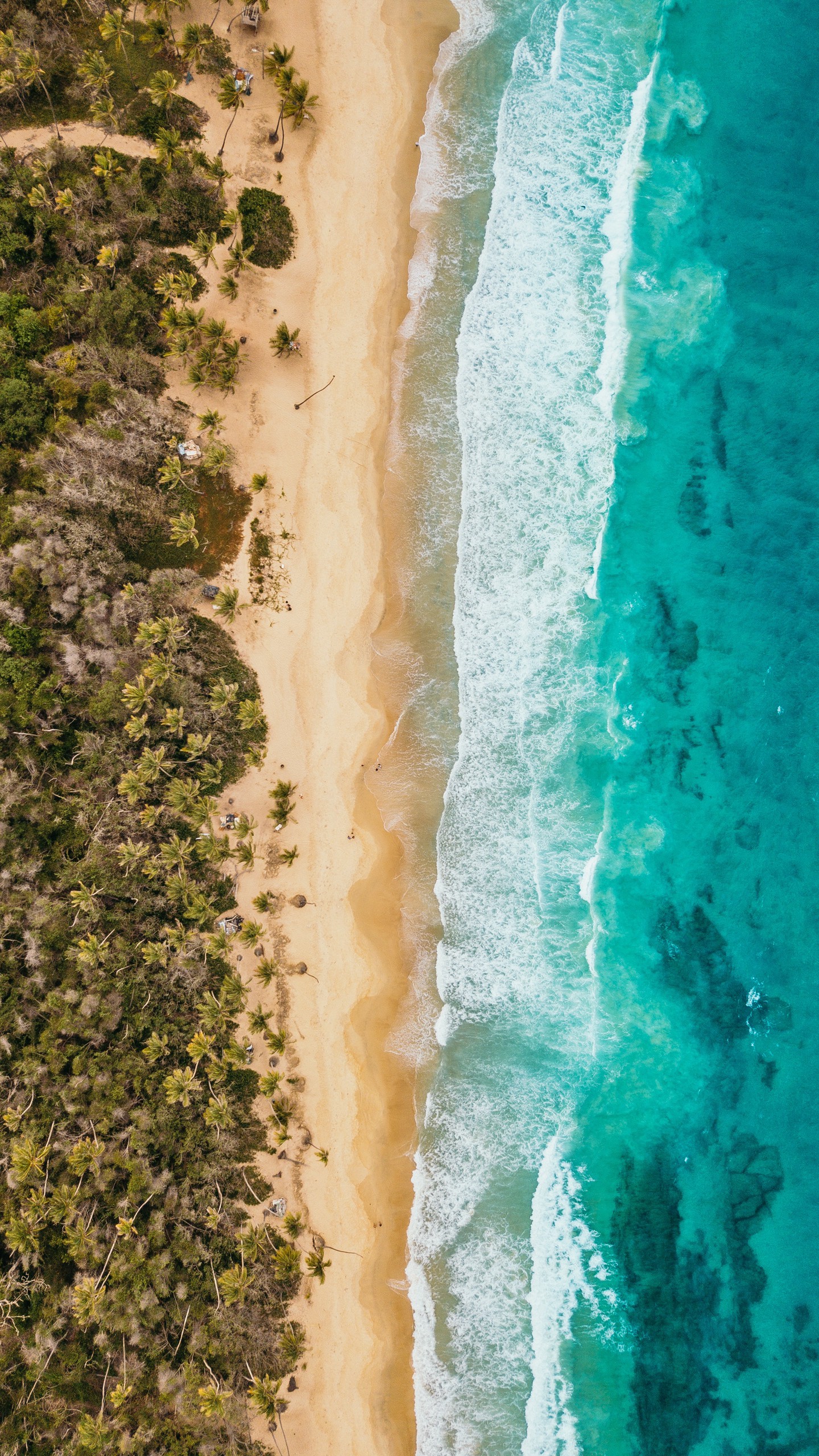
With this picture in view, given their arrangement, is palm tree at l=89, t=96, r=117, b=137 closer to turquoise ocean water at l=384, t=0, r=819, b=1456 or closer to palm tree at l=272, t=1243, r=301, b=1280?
turquoise ocean water at l=384, t=0, r=819, b=1456

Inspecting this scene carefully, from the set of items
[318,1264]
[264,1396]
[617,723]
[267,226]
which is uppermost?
[267,226]

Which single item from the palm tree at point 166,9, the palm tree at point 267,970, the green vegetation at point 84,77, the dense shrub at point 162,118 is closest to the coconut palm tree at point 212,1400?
the palm tree at point 267,970

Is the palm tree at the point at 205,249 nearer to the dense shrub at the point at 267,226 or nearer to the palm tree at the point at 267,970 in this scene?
the dense shrub at the point at 267,226

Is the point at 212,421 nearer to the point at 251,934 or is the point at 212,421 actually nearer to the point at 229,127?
the point at 229,127

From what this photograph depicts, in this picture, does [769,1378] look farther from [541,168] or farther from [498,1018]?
[541,168]

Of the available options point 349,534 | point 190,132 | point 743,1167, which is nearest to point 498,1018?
point 743,1167

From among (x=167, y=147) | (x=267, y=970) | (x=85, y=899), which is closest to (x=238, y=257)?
(x=167, y=147)

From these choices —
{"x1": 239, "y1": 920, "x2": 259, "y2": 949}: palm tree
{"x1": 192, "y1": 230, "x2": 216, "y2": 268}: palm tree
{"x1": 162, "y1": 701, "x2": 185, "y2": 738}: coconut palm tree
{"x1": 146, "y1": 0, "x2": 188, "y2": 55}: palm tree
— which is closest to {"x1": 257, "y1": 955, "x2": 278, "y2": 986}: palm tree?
{"x1": 239, "y1": 920, "x2": 259, "y2": 949}: palm tree
